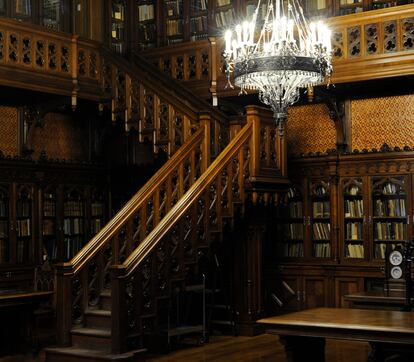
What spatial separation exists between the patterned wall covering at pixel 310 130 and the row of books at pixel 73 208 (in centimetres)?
340

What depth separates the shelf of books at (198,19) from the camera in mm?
13484

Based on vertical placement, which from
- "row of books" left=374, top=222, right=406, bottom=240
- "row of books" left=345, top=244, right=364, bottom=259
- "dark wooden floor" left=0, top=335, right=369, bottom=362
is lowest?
"dark wooden floor" left=0, top=335, right=369, bottom=362

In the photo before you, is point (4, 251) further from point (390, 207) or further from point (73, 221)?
point (390, 207)

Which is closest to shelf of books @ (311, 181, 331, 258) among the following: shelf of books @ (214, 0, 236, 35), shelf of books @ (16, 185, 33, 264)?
shelf of books @ (214, 0, 236, 35)

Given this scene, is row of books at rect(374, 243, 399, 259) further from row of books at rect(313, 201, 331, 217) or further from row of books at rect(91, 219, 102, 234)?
row of books at rect(91, 219, 102, 234)

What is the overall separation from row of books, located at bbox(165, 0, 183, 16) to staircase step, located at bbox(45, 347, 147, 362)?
632cm

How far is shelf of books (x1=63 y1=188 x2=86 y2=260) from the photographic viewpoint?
13.2m

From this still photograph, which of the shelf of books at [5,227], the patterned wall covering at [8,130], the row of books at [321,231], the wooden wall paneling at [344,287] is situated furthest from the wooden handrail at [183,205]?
the patterned wall covering at [8,130]

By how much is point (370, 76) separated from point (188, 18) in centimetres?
369

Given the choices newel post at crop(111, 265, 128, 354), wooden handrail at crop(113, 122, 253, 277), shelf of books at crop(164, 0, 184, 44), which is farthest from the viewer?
shelf of books at crop(164, 0, 184, 44)

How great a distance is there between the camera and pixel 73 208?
1338cm

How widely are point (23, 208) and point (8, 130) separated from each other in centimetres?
116

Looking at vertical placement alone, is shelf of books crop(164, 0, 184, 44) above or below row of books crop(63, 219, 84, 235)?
above

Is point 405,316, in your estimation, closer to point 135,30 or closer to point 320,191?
point 320,191
